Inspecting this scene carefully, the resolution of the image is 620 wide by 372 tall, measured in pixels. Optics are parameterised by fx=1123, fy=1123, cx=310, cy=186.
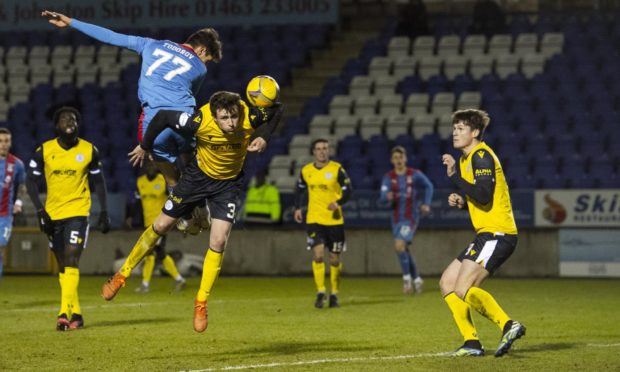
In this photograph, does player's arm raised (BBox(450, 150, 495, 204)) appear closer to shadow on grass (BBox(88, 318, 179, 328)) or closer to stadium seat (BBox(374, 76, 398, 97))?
shadow on grass (BBox(88, 318, 179, 328))

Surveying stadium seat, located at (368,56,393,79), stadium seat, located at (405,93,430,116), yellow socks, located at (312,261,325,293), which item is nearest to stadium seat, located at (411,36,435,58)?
stadium seat, located at (368,56,393,79)

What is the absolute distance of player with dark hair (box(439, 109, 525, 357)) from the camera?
9.82m

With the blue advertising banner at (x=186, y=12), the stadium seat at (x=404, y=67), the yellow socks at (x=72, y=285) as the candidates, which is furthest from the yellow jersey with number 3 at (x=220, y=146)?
the blue advertising banner at (x=186, y=12)

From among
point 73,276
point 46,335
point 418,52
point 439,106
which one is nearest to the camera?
point 46,335

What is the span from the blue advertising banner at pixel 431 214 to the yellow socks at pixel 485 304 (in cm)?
1274

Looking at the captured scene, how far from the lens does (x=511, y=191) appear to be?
887 inches

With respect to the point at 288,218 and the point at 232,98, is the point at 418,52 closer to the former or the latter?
the point at 288,218

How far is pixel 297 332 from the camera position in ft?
40.9

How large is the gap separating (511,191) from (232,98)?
13.4m

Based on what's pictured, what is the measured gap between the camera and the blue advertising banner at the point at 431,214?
74.3 feet

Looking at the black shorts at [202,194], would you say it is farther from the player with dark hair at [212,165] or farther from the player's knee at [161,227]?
the player's knee at [161,227]

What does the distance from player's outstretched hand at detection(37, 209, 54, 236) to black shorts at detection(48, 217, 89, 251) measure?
68 millimetres

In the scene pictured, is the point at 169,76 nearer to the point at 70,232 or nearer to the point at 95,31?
the point at 95,31

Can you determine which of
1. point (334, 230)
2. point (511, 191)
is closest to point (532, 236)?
point (511, 191)
